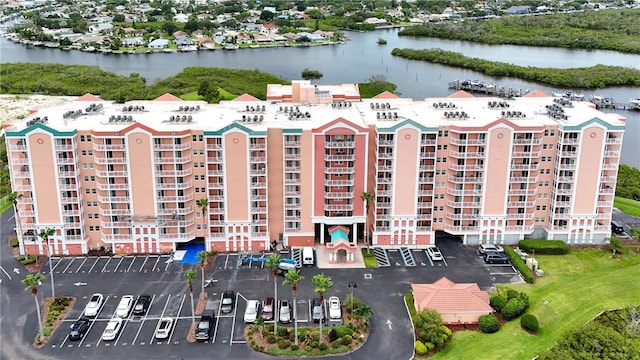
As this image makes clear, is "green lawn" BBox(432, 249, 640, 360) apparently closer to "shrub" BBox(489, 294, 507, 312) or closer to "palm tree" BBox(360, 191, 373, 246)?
"shrub" BBox(489, 294, 507, 312)

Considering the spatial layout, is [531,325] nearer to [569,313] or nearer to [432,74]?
[569,313]

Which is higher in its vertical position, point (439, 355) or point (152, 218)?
Result: point (152, 218)

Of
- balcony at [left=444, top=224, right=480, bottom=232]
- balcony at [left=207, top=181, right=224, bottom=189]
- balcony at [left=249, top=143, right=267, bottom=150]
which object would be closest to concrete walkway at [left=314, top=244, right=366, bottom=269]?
balcony at [left=444, top=224, right=480, bottom=232]

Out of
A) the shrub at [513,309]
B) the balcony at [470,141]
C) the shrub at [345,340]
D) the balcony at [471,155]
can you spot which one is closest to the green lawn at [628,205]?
the balcony at [471,155]

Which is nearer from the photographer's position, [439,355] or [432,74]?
[439,355]

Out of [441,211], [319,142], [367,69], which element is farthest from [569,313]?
[367,69]

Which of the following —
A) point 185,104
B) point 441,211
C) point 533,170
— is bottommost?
point 441,211

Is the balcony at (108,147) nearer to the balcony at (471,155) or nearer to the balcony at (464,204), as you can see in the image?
the balcony at (471,155)
